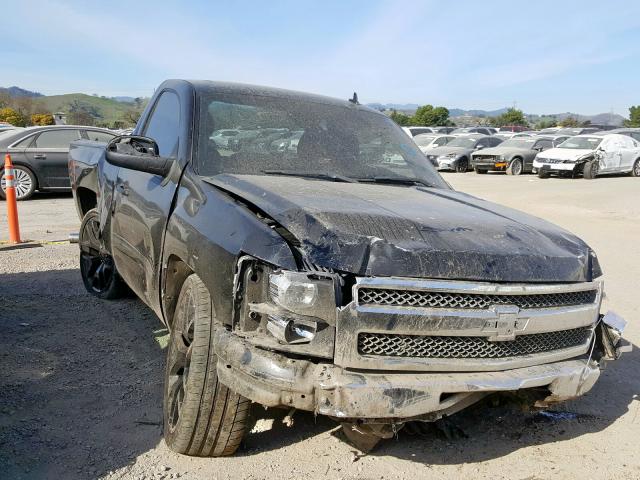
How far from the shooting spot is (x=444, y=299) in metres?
2.63

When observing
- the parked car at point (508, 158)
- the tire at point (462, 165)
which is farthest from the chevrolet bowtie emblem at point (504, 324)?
the tire at point (462, 165)

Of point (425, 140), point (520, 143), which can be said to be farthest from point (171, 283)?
point (425, 140)

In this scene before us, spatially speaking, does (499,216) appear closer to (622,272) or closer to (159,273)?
(159,273)

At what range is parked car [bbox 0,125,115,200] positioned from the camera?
12.6 metres

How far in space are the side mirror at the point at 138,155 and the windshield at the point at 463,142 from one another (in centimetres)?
2194

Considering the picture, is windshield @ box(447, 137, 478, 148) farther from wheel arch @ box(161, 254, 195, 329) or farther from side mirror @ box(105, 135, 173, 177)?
wheel arch @ box(161, 254, 195, 329)

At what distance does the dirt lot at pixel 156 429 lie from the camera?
3.01 meters

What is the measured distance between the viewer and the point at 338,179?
379cm

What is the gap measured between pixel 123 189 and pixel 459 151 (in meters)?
21.0

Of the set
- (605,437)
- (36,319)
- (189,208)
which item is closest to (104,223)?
(36,319)

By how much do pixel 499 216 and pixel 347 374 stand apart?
4.55 ft

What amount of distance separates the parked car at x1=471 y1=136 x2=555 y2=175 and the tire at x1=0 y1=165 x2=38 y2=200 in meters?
15.3

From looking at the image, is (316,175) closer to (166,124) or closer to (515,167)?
(166,124)

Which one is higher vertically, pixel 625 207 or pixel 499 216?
pixel 499 216
